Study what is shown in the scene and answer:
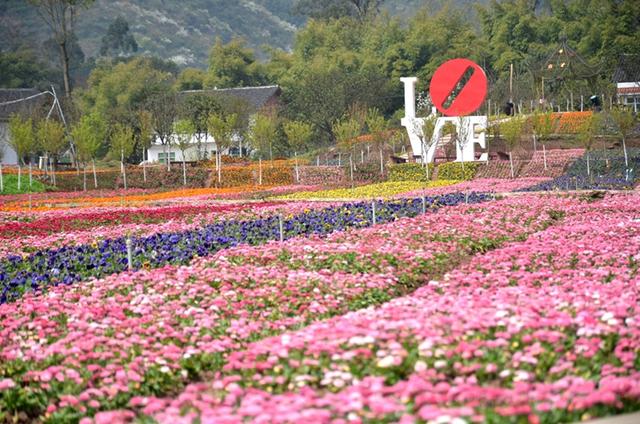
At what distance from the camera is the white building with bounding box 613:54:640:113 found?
65375 millimetres

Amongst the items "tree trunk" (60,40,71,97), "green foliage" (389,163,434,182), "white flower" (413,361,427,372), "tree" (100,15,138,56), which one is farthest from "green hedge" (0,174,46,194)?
"tree" (100,15,138,56)

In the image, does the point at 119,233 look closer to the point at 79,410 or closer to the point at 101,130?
the point at 79,410

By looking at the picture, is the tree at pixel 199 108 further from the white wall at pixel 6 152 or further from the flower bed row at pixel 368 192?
the flower bed row at pixel 368 192

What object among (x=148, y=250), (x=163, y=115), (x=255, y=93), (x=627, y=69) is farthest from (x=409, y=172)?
(x=627, y=69)

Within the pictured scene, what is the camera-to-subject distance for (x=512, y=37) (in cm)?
7838

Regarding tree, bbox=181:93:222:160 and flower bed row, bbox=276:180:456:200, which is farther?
tree, bbox=181:93:222:160

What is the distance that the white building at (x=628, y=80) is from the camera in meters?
65.4

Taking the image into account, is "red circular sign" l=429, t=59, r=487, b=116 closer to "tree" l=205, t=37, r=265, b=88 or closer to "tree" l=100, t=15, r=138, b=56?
"tree" l=205, t=37, r=265, b=88

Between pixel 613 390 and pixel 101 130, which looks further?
pixel 101 130

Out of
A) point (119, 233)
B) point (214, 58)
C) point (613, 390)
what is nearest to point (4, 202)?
point (119, 233)

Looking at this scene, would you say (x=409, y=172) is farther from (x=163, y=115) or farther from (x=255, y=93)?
(x=255, y=93)

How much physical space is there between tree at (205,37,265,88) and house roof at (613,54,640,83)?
29411 millimetres

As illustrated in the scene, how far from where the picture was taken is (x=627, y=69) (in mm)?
67000

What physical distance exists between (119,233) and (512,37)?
6276 centimetres
